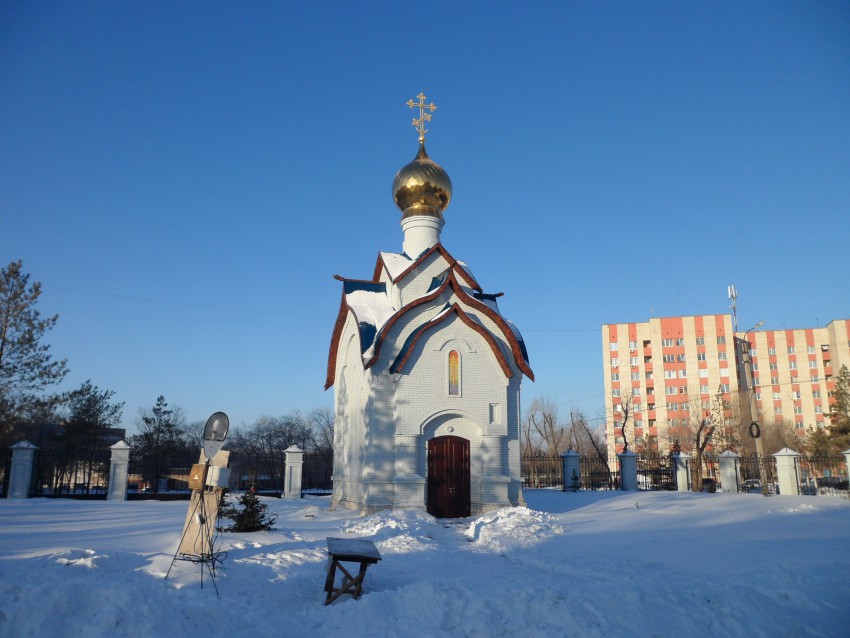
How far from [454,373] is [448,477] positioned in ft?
8.41

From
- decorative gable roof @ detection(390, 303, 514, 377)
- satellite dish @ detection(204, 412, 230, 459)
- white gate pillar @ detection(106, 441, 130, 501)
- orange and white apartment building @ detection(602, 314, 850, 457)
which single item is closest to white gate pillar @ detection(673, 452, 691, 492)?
decorative gable roof @ detection(390, 303, 514, 377)

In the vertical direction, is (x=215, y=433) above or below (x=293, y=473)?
above

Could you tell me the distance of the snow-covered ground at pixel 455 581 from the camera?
5.61 metres

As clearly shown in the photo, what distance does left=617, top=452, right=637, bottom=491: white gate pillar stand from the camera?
23.3m

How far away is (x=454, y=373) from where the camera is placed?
1554 cm

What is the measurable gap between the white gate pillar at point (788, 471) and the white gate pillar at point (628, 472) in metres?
6.05

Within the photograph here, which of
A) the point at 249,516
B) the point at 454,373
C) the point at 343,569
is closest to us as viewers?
the point at 343,569

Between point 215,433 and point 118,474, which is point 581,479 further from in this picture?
point 215,433

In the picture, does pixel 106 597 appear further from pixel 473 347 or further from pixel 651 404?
pixel 651 404

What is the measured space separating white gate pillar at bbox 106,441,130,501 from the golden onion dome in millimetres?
10943

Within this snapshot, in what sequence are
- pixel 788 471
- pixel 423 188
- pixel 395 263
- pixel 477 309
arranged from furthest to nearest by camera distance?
pixel 423 188 < pixel 788 471 < pixel 395 263 < pixel 477 309

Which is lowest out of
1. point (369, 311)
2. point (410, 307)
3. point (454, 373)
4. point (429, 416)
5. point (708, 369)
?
point (429, 416)

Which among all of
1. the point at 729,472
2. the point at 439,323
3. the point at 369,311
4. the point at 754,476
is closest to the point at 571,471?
the point at 729,472

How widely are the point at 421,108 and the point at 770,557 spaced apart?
51.9 feet
